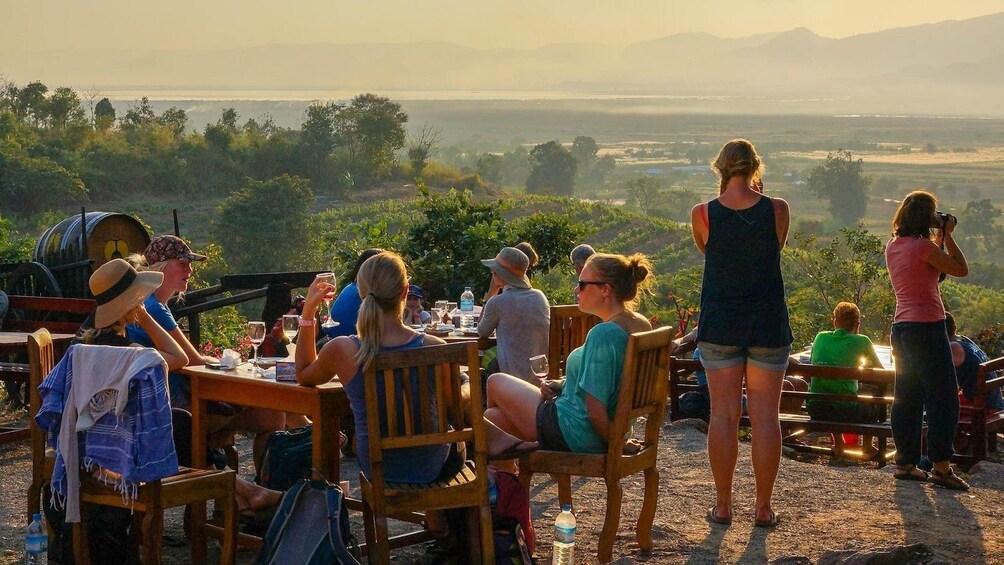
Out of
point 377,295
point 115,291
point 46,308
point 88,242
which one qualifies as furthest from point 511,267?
point 88,242

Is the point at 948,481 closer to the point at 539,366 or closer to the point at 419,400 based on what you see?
the point at 539,366

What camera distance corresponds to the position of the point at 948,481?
19.0 ft

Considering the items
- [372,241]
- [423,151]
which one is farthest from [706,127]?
[372,241]

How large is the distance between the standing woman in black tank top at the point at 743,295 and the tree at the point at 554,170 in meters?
77.5

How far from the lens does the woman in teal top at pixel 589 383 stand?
431cm

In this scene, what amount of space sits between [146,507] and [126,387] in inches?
16.2

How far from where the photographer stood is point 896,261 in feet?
18.2

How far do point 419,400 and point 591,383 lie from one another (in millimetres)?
694

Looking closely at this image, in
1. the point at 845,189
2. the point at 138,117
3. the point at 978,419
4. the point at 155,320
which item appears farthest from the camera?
the point at 845,189

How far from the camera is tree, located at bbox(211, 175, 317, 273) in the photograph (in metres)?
32.1

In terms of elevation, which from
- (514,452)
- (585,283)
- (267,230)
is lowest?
(267,230)

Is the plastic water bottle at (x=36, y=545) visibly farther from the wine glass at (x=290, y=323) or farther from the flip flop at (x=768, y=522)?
the flip flop at (x=768, y=522)

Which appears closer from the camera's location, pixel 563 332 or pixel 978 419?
pixel 563 332

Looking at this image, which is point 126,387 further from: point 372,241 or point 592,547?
point 372,241
